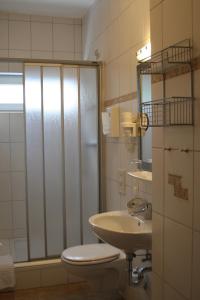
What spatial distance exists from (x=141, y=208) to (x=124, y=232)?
0.36 metres

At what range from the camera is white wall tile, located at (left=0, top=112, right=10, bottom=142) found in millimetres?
4059

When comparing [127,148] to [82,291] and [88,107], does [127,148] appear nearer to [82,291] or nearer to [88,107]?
[88,107]

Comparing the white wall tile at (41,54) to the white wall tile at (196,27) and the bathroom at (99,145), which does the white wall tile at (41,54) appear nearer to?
the bathroom at (99,145)

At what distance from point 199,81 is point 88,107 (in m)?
2.09

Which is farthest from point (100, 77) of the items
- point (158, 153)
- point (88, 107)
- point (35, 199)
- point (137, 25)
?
point (158, 153)

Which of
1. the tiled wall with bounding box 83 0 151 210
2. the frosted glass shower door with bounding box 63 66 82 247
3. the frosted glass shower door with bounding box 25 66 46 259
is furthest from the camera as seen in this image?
the frosted glass shower door with bounding box 63 66 82 247

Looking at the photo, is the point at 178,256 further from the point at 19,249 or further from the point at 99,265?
the point at 19,249

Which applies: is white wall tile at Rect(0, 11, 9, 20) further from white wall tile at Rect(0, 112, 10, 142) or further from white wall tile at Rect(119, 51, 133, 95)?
white wall tile at Rect(119, 51, 133, 95)

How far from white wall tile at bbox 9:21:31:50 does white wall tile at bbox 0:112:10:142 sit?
0.79 metres

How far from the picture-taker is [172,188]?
1.50 m

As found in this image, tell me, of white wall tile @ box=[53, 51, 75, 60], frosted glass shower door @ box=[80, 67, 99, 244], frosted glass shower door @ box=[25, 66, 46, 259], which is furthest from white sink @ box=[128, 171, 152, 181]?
white wall tile @ box=[53, 51, 75, 60]

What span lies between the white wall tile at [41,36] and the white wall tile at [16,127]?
807mm

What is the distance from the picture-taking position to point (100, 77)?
3314 mm

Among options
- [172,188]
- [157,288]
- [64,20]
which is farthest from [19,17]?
[157,288]
